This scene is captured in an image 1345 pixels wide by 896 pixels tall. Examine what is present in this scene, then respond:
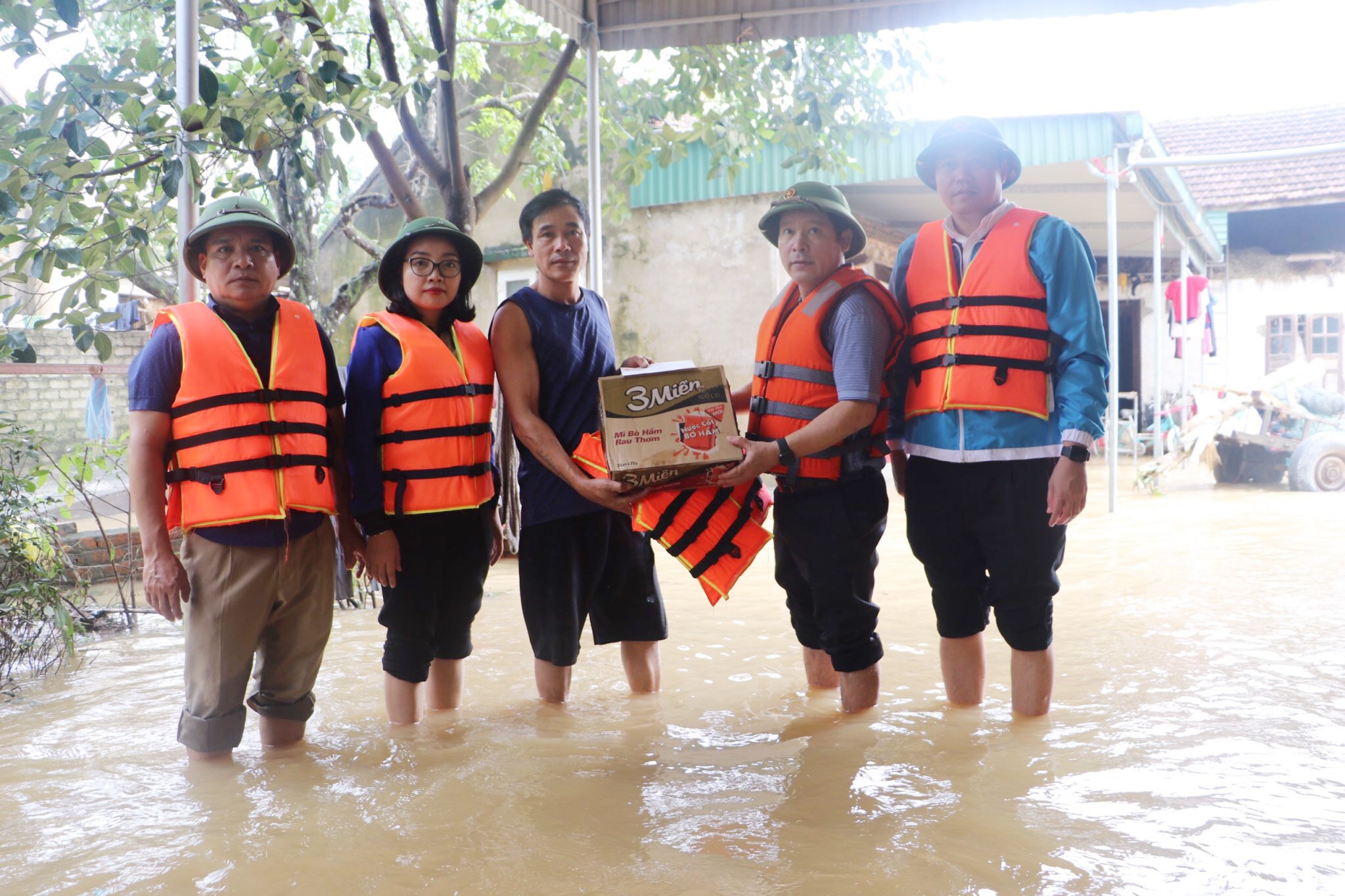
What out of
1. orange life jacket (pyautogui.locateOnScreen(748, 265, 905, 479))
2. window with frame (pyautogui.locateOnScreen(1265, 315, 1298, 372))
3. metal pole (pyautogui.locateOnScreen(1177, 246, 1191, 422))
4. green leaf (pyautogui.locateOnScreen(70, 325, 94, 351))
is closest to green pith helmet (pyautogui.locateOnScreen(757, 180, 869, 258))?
orange life jacket (pyautogui.locateOnScreen(748, 265, 905, 479))

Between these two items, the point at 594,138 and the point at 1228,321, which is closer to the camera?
the point at 594,138

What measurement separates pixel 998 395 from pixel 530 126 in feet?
13.0

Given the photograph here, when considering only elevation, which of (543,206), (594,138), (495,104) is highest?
(495,104)

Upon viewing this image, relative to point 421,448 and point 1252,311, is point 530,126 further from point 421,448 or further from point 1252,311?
point 1252,311

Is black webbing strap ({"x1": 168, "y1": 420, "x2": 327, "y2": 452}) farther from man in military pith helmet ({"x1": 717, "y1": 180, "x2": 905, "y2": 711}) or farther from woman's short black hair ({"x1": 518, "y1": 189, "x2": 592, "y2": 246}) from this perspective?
man in military pith helmet ({"x1": 717, "y1": 180, "x2": 905, "y2": 711})

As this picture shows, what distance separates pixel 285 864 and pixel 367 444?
1300 millimetres

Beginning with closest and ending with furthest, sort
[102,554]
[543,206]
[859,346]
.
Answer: [859,346] → [543,206] → [102,554]

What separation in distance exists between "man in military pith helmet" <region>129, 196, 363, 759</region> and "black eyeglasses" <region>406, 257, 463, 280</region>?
39 cm

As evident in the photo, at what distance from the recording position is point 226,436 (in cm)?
295

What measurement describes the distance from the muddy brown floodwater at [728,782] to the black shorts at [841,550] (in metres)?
0.30

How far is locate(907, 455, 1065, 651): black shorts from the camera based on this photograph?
328cm

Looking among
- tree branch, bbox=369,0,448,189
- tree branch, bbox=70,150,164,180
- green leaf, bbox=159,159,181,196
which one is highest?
tree branch, bbox=369,0,448,189

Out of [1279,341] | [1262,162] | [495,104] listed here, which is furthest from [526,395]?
[1262,162]

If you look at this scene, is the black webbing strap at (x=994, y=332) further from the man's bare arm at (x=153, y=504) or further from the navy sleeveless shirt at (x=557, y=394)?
the man's bare arm at (x=153, y=504)
